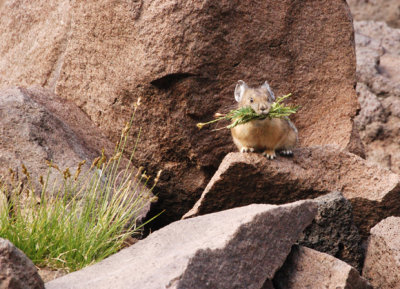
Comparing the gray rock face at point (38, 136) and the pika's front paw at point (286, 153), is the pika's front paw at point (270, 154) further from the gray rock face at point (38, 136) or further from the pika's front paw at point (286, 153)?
the gray rock face at point (38, 136)

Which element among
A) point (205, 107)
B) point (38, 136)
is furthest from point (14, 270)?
point (205, 107)

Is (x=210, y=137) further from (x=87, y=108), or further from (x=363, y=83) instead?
(x=363, y=83)

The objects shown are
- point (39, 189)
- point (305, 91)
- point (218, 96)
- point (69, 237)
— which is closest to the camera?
point (69, 237)

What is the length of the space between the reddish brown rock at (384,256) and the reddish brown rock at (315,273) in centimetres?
53

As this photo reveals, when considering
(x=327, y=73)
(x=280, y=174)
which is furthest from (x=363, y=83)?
(x=280, y=174)

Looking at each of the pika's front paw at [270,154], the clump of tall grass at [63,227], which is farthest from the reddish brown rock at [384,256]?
the clump of tall grass at [63,227]

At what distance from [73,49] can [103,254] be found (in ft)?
9.51

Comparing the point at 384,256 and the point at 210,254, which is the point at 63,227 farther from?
the point at 384,256

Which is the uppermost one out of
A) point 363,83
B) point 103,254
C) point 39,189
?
point 39,189

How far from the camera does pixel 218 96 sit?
636cm

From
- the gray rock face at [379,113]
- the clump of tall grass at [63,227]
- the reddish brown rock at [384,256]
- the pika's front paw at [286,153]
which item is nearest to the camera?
the clump of tall grass at [63,227]

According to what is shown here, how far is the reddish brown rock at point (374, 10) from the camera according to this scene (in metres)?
12.6

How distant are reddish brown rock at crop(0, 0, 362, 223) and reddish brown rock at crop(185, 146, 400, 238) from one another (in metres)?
0.82

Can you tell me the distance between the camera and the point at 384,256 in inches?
195
